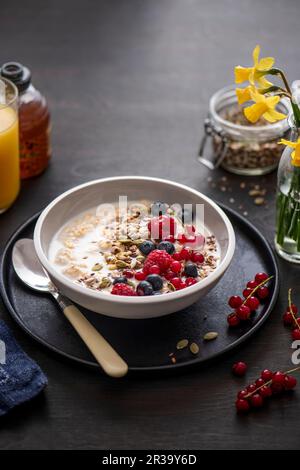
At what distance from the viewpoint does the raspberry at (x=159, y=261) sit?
1.42 m

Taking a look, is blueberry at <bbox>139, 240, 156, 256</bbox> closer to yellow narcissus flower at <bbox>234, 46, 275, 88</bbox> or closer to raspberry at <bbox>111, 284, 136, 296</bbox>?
raspberry at <bbox>111, 284, 136, 296</bbox>

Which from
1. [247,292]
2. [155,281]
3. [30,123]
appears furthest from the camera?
[30,123]

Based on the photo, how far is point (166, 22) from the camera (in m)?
2.43

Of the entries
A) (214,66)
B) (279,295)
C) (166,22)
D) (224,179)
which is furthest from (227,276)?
(166,22)

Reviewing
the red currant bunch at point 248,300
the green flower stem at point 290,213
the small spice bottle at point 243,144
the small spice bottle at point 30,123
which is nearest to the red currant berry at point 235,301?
the red currant bunch at point 248,300

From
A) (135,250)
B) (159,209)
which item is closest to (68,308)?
(135,250)

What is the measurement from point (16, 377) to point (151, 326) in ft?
0.88

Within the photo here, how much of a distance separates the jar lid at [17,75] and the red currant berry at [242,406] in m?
0.88

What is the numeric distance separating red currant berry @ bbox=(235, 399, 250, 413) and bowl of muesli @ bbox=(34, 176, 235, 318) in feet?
0.65

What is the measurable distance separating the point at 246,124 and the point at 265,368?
76cm

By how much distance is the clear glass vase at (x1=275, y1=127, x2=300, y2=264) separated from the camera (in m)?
1.55

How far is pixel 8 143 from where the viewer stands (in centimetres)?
168

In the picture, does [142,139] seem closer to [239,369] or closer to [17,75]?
[17,75]

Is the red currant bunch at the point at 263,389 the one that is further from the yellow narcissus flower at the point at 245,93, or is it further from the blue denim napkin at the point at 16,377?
the yellow narcissus flower at the point at 245,93
